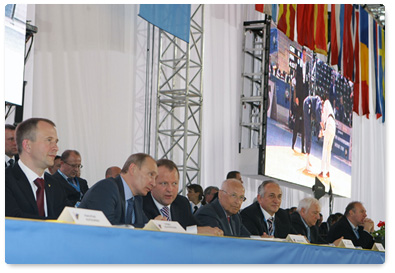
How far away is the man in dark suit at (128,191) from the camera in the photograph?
132 inches

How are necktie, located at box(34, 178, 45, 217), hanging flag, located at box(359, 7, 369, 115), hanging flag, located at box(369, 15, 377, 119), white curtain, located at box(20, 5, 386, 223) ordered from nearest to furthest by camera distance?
necktie, located at box(34, 178, 45, 217)
white curtain, located at box(20, 5, 386, 223)
hanging flag, located at box(359, 7, 369, 115)
hanging flag, located at box(369, 15, 377, 119)

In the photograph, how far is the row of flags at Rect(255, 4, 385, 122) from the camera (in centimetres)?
824

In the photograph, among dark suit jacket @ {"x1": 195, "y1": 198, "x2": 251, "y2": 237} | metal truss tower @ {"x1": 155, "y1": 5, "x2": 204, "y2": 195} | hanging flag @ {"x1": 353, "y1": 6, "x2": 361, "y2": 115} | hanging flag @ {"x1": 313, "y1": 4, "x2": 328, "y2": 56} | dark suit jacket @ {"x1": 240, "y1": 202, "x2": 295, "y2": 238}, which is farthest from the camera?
hanging flag @ {"x1": 353, "y1": 6, "x2": 361, "y2": 115}

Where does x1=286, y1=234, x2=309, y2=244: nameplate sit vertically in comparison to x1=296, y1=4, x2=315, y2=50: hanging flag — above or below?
below

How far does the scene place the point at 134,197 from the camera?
360 cm

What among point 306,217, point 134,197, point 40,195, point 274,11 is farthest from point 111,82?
point 40,195

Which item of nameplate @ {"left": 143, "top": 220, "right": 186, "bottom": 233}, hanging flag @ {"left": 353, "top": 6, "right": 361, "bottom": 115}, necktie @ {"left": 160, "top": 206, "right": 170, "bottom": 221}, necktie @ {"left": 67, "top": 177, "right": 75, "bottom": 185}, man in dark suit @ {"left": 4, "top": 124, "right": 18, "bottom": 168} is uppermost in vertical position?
hanging flag @ {"left": 353, "top": 6, "right": 361, "bottom": 115}

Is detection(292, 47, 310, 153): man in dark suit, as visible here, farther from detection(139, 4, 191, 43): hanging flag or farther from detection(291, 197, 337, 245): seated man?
detection(291, 197, 337, 245): seated man

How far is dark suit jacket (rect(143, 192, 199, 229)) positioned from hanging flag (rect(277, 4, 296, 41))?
14.2 feet

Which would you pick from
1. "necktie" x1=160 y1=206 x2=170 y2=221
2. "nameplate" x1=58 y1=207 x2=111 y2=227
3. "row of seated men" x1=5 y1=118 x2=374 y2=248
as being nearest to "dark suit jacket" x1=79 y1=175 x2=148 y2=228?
"row of seated men" x1=5 y1=118 x2=374 y2=248

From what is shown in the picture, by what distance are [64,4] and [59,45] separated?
1.44 ft

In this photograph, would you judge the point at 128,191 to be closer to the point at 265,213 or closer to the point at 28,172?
the point at 28,172

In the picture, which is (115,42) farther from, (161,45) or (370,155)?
(370,155)

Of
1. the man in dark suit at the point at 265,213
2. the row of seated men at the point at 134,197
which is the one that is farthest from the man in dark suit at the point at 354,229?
the man in dark suit at the point at 265,213
